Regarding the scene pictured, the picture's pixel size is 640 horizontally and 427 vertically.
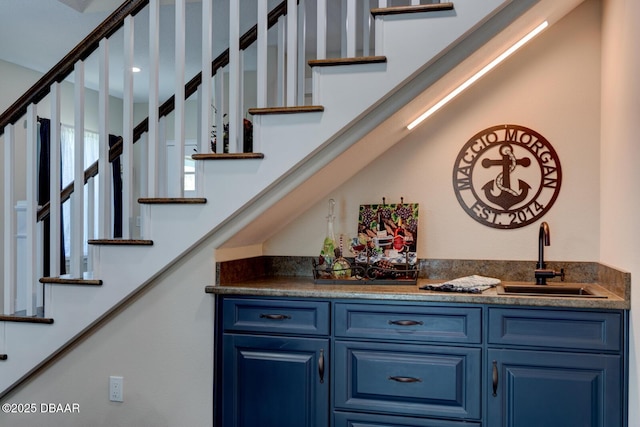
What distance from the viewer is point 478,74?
2656 millimetres

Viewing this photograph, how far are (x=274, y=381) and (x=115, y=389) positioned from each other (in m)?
0.82

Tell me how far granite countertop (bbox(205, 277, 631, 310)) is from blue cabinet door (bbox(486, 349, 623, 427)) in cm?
21

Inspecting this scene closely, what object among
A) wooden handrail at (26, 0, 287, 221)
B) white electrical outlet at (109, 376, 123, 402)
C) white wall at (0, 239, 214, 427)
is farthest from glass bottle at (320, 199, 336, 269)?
white electrical outlet at (109, 376, 123, 402)

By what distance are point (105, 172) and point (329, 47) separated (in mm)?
2186

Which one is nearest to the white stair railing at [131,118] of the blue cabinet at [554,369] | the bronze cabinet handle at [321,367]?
the bronze cabinet handle at [321,367]

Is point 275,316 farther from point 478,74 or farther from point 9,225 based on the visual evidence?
point 478,74

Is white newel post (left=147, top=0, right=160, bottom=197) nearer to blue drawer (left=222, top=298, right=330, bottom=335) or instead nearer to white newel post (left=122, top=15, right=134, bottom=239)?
white newel post (left=122, top=15, right=134, bottom=239)

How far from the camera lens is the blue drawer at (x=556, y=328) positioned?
2.16 metres

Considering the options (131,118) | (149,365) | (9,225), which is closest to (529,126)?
(131,118)

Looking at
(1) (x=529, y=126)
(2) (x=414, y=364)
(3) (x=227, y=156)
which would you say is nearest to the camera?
(2) (x=414, y=364)

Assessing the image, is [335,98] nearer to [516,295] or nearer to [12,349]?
[516,295]

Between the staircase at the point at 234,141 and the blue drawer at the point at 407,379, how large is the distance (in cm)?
81

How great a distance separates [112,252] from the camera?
2.62 m

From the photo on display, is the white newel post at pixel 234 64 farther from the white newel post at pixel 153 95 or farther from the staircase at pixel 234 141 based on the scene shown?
the white newel post at pixel 153 95
